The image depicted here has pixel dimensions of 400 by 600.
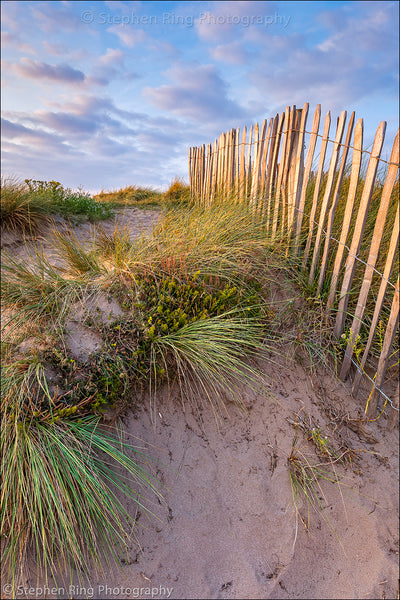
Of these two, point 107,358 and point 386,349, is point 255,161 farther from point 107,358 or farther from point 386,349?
point 107,358

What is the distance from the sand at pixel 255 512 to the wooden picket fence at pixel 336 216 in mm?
602

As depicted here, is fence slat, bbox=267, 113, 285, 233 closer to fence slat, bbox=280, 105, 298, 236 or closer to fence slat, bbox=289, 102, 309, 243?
fence slat, bbox=280, 105, 298, 236

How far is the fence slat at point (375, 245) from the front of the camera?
9.51 ft

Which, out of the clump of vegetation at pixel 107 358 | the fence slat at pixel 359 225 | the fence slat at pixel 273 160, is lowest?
the clump of vegetation at pixel 107 358

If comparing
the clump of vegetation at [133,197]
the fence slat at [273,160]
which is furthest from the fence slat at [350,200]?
the clump of vegetation at [133,197]

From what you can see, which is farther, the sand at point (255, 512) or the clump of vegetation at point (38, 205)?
the clump of vegetation at point (38, 205)

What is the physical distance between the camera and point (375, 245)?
3137 millimetres

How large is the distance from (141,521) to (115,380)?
1.01 m

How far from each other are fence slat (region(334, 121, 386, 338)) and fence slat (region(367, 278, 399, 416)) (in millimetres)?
458

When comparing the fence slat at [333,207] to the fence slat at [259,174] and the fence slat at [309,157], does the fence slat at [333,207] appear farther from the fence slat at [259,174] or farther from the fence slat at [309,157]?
the fence slat at [259,174]

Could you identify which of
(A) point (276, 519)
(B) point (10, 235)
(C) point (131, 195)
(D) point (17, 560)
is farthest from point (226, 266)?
(C) point (131, 195)

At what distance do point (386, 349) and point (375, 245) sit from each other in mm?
895

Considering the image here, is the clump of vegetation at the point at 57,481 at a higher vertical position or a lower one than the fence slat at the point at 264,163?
lower

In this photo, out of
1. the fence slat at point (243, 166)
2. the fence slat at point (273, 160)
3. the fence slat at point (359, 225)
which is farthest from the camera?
the fence slat at point (243, 166)
